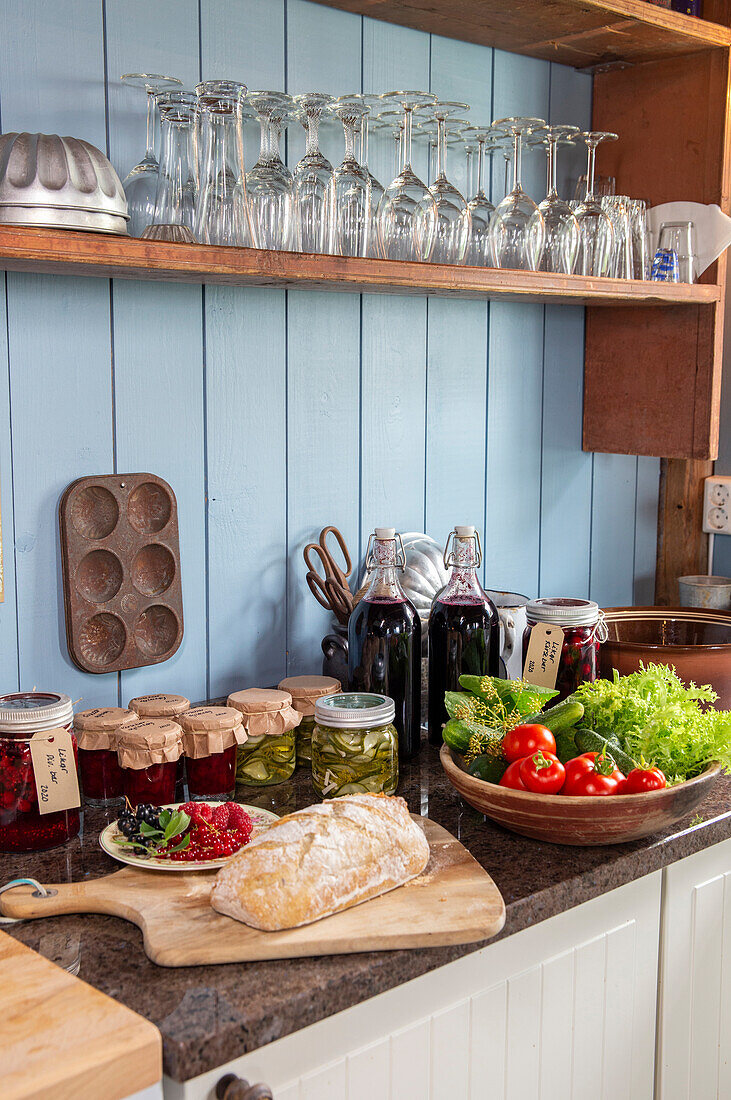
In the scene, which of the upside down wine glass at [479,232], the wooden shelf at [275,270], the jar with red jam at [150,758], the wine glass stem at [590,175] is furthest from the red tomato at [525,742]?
the wine glass stem at [590,175]

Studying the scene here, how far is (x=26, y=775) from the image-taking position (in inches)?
49.0

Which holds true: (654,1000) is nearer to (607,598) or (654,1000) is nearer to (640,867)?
(640,867)

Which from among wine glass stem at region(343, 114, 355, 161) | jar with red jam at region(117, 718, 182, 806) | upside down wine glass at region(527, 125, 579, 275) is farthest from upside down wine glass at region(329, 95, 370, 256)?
jar with red jam at region(117, 718, 182, 806)

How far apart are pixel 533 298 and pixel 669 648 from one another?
2.16ft

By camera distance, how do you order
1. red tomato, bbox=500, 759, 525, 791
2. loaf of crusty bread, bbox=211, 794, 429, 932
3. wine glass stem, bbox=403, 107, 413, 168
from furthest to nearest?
wine glass stem, bbox=403, 107, 413, 168 → red tomato, bbox=500, 759, 525, 791 → loaf of crusty bread, bbox=211, 794, 429, 932

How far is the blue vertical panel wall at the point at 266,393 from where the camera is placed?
1.48m

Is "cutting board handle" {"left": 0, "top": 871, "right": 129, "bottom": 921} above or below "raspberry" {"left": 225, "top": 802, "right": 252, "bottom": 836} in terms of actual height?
below

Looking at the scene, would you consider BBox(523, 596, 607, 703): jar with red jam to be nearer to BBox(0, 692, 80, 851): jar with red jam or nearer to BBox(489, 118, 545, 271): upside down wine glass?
BBox(489, 118, 545, 271): upside down wine glass

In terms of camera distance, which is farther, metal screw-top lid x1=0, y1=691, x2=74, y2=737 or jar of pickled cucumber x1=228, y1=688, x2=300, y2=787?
jar of pickled cucumber x1=228, y1=688, x2=300, y2=787

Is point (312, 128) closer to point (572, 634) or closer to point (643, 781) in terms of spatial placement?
point (572, 634)

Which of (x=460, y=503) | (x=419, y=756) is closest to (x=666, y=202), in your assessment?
(x=460, y=503)

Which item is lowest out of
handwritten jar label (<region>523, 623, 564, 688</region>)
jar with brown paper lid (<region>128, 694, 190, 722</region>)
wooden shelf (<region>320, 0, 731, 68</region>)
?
jar with brown paper lid (<region>128, 694, 190, 722</region>)

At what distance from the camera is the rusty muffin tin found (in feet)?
4.99

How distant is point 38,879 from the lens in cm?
121
